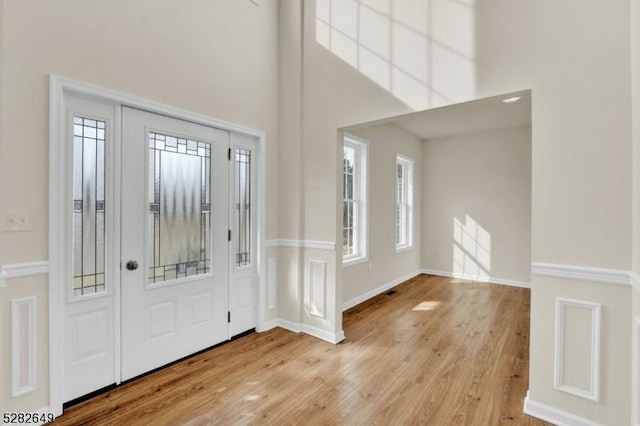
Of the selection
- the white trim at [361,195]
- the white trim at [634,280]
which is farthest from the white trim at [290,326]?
the white trim at [634,280]

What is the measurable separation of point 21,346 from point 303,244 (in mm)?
2366

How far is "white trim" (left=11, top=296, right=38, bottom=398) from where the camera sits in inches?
74.6

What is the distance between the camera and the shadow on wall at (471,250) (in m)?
5.95

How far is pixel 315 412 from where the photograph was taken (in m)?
2.12

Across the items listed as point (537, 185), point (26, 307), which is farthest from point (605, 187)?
point (26, 307)

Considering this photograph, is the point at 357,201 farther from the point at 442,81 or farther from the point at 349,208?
the point at 442,81

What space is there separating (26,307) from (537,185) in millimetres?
3434

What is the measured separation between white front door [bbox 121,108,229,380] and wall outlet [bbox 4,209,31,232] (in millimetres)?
565

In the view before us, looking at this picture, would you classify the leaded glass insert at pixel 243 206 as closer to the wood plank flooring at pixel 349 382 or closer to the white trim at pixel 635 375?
the wood plank flooring at pixel 349 382

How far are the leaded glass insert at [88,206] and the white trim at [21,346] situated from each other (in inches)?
11.2

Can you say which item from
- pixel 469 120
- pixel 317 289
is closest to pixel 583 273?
pixel 317 289

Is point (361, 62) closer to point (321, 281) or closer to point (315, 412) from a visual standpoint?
point (321, 281)

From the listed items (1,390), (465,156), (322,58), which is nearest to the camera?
(1,390)

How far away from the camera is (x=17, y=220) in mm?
1938
